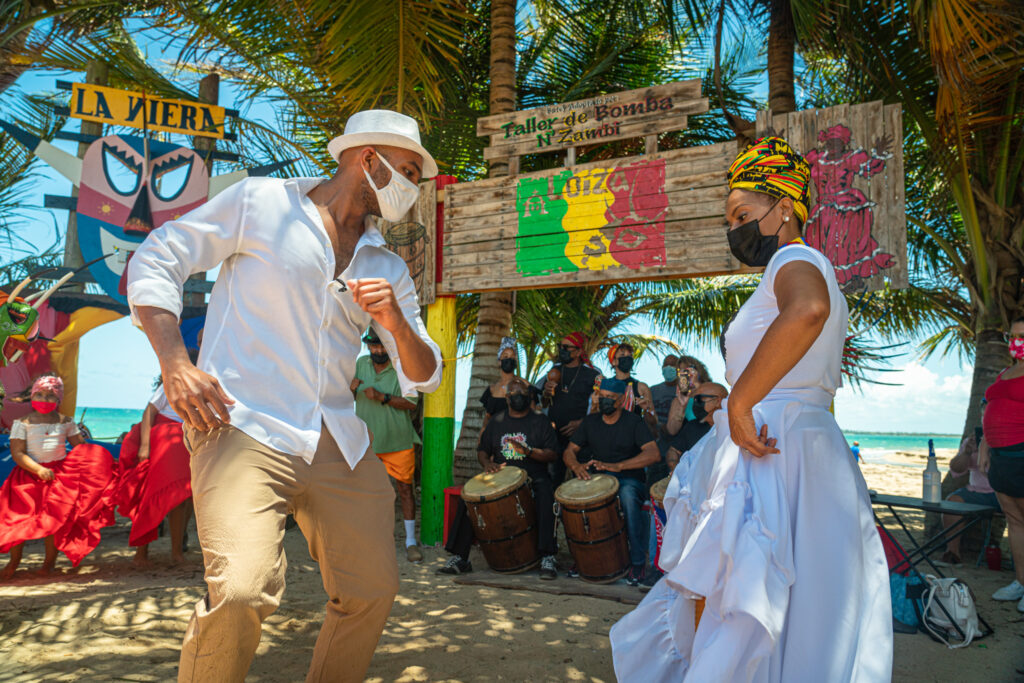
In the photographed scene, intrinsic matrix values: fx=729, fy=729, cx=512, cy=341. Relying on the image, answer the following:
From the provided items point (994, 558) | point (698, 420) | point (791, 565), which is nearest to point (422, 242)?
point (698, 420)

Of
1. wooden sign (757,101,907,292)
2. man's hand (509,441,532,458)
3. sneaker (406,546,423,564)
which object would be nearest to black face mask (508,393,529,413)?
man's hand (509,441,532,458)

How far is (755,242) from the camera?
8.61 ft

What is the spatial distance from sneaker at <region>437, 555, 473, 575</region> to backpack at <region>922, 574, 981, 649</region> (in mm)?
3677

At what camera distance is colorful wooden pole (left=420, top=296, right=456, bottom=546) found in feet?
25.7

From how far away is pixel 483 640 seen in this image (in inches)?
177

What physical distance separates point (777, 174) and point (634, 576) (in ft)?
14.5

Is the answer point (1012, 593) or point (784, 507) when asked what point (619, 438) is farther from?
point (784, 507)

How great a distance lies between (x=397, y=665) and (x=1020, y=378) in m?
5.35

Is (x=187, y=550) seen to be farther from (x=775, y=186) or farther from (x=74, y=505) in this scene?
(x=775, y=186)

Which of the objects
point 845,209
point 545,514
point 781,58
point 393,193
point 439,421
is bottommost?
point 545,514

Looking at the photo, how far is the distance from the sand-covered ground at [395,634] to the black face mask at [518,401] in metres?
1.76

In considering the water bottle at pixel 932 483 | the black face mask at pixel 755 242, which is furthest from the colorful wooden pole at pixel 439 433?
the black face mask at pixel 755 242

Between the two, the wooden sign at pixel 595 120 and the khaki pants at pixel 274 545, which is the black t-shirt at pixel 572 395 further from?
the khaki pants at pixel 274 545

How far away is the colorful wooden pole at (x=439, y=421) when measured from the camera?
7840 millimetres
